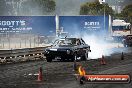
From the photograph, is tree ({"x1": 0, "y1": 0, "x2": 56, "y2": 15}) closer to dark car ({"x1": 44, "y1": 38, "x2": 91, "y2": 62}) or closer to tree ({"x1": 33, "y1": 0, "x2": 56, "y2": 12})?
tree ({"x1": 33, "y1": 0, "x2": 56, "y2": 12})

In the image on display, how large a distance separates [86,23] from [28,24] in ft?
24.9

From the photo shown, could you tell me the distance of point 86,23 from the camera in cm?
5659

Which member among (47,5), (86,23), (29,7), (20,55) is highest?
(47,5)

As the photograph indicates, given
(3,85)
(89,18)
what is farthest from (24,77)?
(89,18)

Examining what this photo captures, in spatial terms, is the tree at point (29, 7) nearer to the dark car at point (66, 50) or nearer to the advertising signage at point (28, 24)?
the advertising signage at point (28, 24)

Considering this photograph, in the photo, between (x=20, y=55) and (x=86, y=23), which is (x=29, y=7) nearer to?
(x=86, y=23)

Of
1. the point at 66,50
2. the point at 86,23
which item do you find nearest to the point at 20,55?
the point at 66,50

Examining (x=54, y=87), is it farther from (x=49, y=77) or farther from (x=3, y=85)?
(x=49, y=77)

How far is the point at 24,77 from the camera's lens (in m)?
16.5

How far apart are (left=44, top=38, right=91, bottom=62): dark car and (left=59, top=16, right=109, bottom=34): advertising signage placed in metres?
29.6

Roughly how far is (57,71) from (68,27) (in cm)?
3659

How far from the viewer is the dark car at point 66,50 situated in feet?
80.1

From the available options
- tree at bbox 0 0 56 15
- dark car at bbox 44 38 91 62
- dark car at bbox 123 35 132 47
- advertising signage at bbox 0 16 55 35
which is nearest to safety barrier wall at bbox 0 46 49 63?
dark car at bbox 44 38 91 62

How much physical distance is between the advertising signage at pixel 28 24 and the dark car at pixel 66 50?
28.3m
